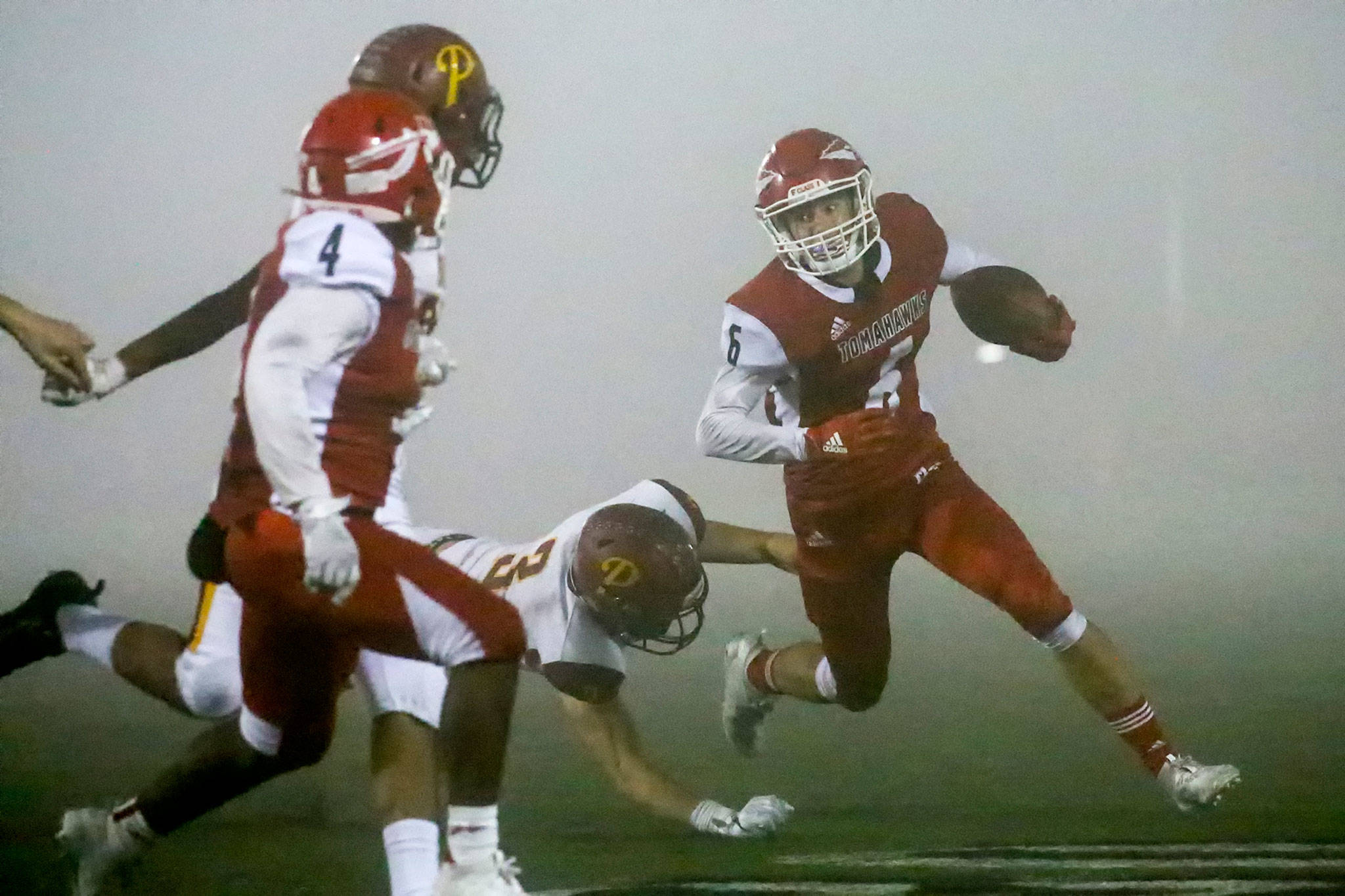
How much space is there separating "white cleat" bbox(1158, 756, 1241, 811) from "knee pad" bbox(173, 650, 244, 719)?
4.80 feet

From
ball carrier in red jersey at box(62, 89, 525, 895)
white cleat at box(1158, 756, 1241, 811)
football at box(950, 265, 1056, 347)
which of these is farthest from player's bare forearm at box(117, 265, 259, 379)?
white cleat at box(1158, 756, 1241, 811)

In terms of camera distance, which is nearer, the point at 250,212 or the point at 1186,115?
the point at 250,212

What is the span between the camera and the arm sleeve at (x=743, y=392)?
2.39 meters

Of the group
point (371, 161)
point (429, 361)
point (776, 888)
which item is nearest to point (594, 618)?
point (776, 888)

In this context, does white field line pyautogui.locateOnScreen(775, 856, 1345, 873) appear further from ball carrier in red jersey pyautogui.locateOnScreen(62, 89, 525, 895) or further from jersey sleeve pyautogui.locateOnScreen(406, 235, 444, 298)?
jersey sleeve pyautogui.locateOnScreen(406, 235, 444, 298)

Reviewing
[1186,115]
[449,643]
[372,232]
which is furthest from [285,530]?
[1186,115]

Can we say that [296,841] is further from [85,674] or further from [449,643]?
[449,643]

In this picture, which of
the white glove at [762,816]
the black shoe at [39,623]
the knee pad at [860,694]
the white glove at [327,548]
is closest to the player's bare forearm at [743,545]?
the knee pad at [860,694]

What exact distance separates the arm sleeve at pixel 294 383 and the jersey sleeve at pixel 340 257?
1.2 inches

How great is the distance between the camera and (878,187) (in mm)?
2514

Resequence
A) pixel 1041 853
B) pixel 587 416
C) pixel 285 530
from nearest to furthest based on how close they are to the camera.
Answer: pixel 285 530 < pixel 1041 853 < pixel 587 416

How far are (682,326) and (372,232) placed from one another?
2.61 ft

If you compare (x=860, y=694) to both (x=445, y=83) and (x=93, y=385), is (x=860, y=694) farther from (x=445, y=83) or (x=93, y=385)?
(x=93, y=385)

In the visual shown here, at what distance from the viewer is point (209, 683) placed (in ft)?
7.01
